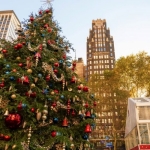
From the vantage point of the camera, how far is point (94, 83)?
107 ft

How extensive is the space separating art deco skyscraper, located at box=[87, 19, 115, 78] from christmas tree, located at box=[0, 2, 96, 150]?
218ft

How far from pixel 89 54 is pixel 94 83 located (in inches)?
1898

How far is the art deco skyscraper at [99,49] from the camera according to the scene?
7538 centimetres

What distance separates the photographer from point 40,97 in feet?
17.6

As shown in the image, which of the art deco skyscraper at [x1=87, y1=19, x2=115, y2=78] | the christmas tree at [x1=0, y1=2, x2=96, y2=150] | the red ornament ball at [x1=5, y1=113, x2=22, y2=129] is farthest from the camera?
the art deco skyscraper at [x1=87, y1=19, x2=115, y2=78]

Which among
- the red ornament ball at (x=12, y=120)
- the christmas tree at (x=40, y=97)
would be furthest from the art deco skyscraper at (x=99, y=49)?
the red ornament ball at (x=12, y=120)

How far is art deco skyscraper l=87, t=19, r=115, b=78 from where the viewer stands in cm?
7538

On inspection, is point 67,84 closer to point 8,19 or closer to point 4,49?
point 4,49

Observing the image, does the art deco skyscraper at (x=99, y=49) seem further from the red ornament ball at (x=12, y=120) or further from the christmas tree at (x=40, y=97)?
the red ornament ball at (x=12, y=120)

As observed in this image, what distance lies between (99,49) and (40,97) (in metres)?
76.3

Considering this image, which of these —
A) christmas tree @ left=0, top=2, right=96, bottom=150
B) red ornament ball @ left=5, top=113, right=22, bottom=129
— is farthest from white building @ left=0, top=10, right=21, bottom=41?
red ornament ball @ left=5, top=113, right=22, bottom=129

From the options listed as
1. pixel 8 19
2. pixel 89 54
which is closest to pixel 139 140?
pixel 89 54

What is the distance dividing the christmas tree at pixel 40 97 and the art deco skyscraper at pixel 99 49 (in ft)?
218

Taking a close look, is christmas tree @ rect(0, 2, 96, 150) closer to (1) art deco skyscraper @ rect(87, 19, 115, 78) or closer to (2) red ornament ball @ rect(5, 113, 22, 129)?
(2) red ornament ball @ rect(5, 113, 22, 129)
